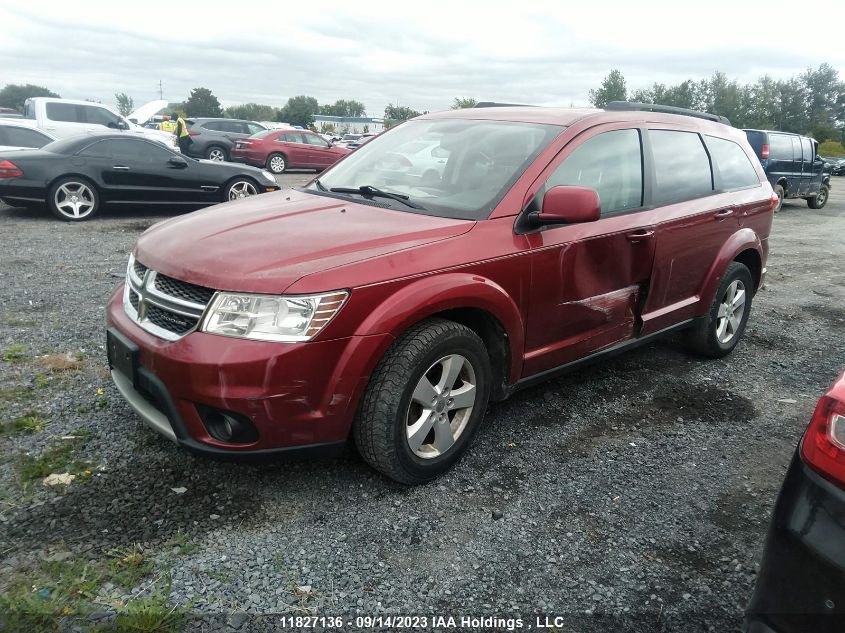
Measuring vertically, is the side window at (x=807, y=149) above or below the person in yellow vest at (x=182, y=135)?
above

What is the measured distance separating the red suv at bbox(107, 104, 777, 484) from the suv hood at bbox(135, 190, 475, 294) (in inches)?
0.5

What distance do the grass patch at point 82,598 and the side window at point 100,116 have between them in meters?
15.6

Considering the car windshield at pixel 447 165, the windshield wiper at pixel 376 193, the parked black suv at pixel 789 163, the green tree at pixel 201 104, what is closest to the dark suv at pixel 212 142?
the parked black suv at pixel 789 163

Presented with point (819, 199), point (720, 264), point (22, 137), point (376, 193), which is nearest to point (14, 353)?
point (376, 193)

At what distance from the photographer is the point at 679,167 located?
4312mm

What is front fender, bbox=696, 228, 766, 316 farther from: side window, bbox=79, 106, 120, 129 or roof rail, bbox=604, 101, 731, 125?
side window, bbox=79, 106, 120, 129

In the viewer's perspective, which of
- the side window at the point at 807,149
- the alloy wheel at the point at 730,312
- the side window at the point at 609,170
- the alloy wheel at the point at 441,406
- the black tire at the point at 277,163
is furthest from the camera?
the black tire at the point at 277,163

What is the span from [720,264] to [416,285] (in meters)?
2.78

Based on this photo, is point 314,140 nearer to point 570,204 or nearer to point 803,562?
point 570,204

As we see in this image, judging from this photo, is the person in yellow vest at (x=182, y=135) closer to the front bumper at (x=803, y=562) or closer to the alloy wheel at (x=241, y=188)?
the alloy wheel at (x=241, y=188)

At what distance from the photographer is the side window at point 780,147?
14836mm

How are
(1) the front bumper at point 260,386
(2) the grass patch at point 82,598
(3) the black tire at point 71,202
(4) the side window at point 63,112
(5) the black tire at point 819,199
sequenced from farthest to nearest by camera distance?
(5) the black tire at point 819,199, (4) the side window at point 63,112, (3) the black tire at point 71,202, (1) the front bumper at point 260,386, (2) the grass patch at point 82,598

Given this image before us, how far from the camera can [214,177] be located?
35.0 feet

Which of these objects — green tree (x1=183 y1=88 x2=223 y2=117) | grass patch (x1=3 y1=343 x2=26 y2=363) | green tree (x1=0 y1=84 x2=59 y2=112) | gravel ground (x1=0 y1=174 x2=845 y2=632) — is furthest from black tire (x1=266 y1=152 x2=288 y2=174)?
green tree (x1=0 y1=84 x2=59 y2=112)
